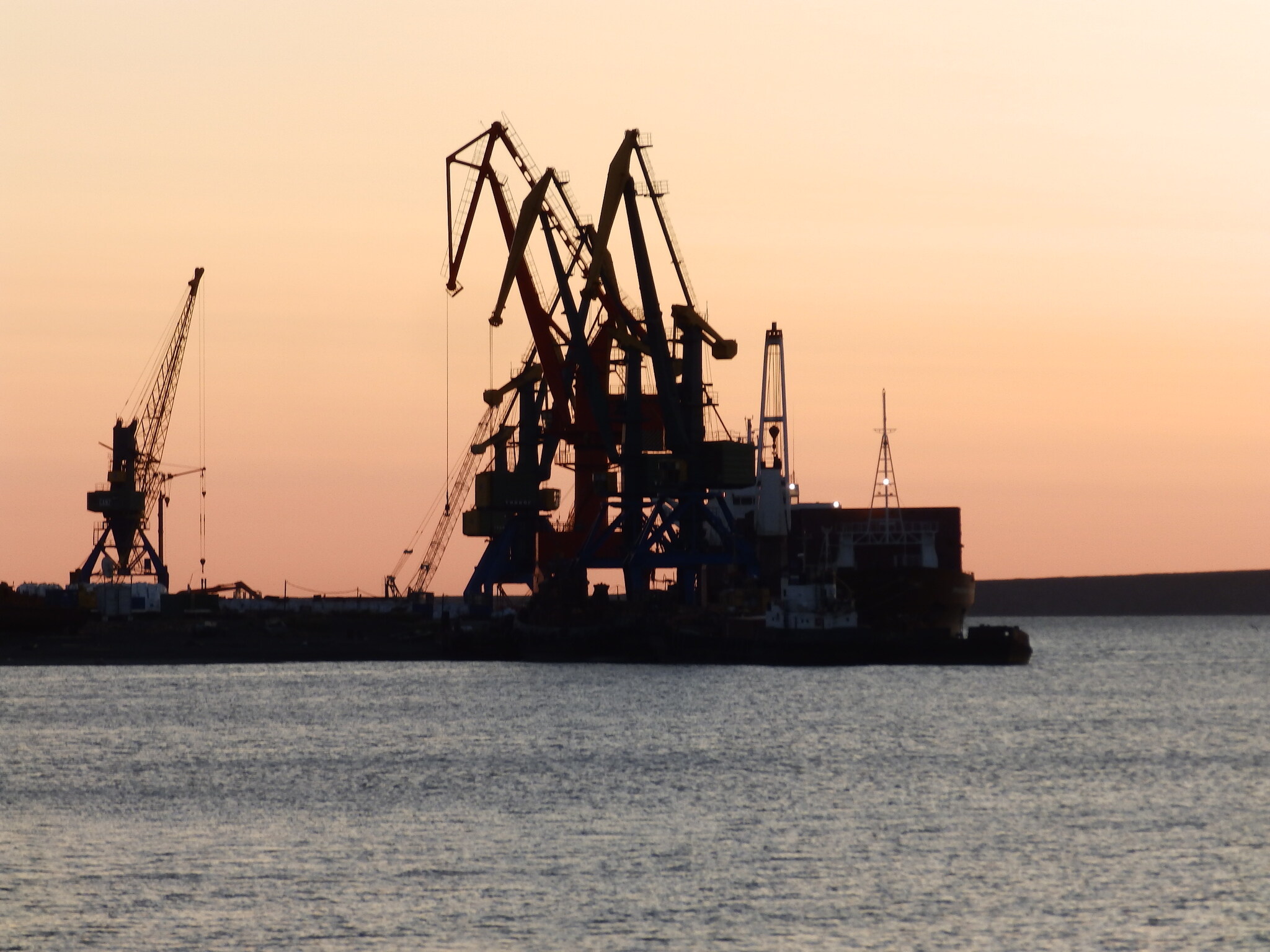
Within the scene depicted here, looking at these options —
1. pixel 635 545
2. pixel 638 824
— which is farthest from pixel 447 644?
pixel 638 824

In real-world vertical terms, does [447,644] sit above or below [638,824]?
above

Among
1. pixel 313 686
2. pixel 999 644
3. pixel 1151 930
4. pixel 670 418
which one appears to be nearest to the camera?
pixel 1151 930

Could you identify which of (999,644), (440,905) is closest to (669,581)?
(999,644)

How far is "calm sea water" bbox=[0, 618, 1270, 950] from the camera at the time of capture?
27.7m

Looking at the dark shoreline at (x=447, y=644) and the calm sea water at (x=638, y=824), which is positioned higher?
the dark shoreline at (x=447, y=644)

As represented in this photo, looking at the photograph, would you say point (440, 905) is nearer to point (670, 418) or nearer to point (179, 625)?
point (670, 418)

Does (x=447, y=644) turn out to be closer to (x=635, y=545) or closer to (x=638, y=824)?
(x=635, y=545)

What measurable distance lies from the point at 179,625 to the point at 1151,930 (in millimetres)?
99782

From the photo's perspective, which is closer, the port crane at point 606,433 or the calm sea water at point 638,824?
the calm sea water at point 638,824

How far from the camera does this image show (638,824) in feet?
121

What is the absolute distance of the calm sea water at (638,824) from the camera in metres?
27.7

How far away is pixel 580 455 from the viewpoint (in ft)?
358

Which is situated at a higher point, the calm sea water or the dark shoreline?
the dark shoreline

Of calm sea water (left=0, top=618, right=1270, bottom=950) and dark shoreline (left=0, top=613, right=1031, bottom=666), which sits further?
dark shoreline (left=0, top=613, right=1031, bottom=666)
